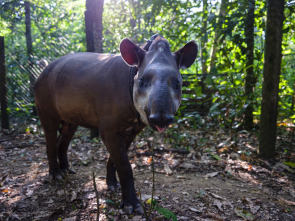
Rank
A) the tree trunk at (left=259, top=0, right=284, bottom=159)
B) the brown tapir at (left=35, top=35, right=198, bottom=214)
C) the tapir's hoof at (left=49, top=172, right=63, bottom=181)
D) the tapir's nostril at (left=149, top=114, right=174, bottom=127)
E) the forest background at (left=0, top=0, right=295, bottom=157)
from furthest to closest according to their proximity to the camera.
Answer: the forest background at (left=0, top=0, right=295, bottom=157) < the tree trunk at (left=259, top=0, right=284, bottom=159) < the tapir's hoof at (left=49, top=172, right=63, bottom=181) < the brown tapir at (left=35, top=35, right=198, bottom=214) < the tapir's nostril at (left=149, top=114, right=174, bottom=127)

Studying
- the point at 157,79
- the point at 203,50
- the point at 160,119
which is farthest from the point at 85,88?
the point at 203,50

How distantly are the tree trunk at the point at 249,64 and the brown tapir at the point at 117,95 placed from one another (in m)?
2.58

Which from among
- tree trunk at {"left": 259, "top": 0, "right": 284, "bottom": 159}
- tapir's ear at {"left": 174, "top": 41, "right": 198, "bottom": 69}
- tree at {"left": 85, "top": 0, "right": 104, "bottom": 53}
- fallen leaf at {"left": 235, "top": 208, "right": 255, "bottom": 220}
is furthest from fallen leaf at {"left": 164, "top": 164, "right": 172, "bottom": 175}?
tree at {"left": 85, "top": 0, "right": 104, "bottom": 53}

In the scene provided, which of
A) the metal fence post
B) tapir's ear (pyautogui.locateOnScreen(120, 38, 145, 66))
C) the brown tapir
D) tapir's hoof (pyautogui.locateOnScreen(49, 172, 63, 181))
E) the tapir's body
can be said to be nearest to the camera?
the brown tapir

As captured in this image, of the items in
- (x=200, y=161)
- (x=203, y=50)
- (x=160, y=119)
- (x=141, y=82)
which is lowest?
(x=200, y=161)

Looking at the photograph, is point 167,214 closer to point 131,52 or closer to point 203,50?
point 131,52

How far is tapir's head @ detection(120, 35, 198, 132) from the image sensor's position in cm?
194

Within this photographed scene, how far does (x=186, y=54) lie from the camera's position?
104 inches

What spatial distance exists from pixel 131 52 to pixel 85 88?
883 millimetres

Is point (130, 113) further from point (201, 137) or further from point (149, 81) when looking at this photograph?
point (201, 137)

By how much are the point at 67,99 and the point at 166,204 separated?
6.08 feet

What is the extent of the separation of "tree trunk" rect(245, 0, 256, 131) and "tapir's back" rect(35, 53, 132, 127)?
8.78 feet

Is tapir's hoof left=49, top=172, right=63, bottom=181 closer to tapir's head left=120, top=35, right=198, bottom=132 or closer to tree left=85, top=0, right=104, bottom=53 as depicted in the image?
tapir's head left=120, top=35, right=198, bottom=132

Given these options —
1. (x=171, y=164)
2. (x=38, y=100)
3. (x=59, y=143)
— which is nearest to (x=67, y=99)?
(x=38, y=100)
